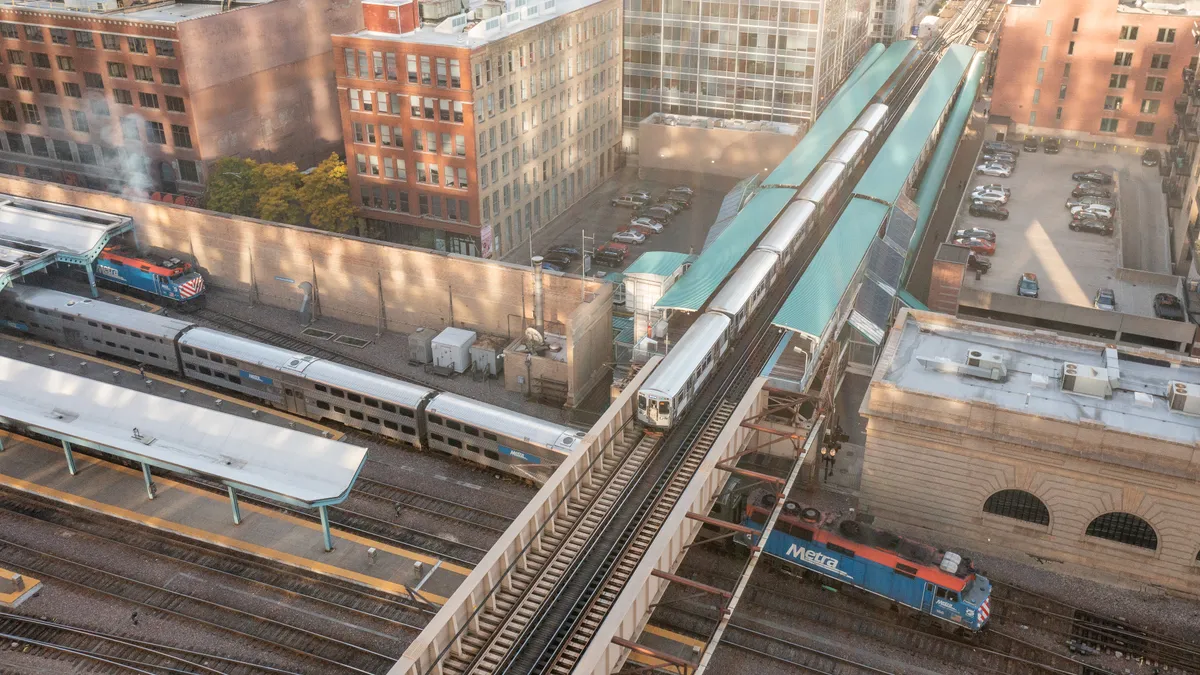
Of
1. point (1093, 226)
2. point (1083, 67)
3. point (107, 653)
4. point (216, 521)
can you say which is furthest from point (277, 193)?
point (1083, 67)

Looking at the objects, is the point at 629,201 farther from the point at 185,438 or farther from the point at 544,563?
the point at 544,563

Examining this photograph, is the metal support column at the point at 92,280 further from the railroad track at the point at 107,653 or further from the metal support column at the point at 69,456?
the railroad track at the point at 107,653

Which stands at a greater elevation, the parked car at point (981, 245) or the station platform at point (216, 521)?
the parked car at point (981, 245)

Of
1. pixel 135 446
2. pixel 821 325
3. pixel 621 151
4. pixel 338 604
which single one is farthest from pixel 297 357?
pixel 621 151

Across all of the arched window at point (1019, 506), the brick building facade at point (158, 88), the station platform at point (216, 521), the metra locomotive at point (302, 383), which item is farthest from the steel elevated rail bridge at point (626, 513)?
the brick building facade at point (158, 88)

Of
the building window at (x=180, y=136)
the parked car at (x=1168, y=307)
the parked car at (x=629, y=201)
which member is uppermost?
the building window at (x=180, y=136)

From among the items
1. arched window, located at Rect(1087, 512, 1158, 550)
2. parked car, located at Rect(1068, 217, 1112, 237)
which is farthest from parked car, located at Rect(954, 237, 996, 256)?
arched window, located at Rect(1087, 512, 1158, 550)

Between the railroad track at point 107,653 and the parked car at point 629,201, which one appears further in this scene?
the parked car at point 629,201

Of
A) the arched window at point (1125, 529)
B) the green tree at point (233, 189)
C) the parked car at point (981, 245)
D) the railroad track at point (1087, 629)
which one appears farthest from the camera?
the green tree at point (233, 189)
